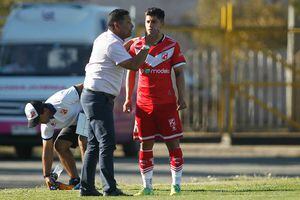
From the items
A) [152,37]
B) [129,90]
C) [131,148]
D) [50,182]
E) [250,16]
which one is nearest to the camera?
[152,37]

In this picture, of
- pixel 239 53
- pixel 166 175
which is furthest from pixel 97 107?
pixel 239 53

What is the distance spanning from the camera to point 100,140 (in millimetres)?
11242

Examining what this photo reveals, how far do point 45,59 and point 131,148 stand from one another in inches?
95.6

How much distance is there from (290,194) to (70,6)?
10.6 m

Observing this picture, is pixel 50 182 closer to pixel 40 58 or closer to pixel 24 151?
pixel 40 58

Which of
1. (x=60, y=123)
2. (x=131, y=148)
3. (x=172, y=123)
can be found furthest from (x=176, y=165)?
(x=131, y=148)

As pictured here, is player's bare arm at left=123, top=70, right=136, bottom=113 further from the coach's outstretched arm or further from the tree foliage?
the tree foliage

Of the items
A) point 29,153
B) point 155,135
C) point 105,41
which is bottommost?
point 29,153

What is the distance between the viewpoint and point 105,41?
11430 millimetres

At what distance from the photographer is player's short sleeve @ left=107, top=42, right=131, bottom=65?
11.3m

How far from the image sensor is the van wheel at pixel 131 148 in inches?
829

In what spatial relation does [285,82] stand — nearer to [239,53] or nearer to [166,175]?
[239,53]

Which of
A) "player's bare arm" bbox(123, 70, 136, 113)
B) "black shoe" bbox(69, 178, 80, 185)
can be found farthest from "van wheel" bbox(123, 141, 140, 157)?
"player's bare arm" bbox(123, 70, 136, 113)

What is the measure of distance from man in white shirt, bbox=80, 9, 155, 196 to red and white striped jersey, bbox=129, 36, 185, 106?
37 centimetres
